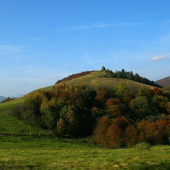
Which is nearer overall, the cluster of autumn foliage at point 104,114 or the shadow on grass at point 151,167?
the shadow on grass at point 151,167

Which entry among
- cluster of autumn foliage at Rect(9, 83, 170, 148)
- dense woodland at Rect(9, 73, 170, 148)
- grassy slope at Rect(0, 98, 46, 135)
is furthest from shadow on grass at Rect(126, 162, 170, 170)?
grassy slope at Rect(0, 98, 46, 135)

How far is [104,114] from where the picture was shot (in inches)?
2420

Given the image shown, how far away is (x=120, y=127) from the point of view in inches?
1791

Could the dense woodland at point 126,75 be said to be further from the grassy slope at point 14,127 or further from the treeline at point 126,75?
the grassy slope at point 14,127

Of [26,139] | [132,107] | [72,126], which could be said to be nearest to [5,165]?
[26,139]

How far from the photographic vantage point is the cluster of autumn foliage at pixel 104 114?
42.3 meters

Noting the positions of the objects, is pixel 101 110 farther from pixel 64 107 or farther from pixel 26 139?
pixel 26 139

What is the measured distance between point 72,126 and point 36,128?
27.1ft

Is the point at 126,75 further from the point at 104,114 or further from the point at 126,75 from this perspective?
the point at 104,114

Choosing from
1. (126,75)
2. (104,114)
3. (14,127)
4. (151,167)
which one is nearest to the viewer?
(151,167)

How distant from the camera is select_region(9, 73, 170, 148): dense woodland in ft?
139

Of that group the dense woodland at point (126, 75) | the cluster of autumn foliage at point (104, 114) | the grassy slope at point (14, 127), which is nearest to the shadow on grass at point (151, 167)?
the cluster of autumn foliage at point (104, 114)

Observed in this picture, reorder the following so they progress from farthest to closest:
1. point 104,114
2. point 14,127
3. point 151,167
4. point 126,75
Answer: point 126,75 → point 104,114 → point 14,127 → point 151,167

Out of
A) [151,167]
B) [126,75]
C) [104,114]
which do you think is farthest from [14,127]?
[126,75]
